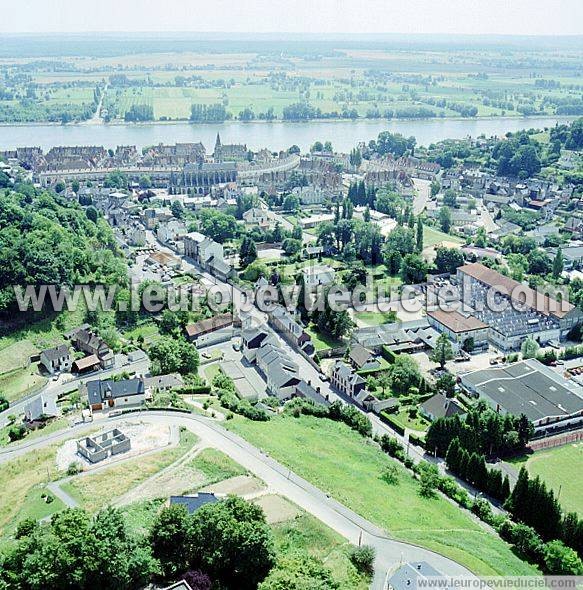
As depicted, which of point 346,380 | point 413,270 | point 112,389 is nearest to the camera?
point 112,389

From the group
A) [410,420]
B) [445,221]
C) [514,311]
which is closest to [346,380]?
[410,420]

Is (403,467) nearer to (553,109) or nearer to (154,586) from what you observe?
(154,586)

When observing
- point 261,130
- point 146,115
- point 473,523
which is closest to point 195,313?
point 473,523

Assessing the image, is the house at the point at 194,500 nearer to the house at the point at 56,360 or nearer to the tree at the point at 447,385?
the tree at the point at 447,385

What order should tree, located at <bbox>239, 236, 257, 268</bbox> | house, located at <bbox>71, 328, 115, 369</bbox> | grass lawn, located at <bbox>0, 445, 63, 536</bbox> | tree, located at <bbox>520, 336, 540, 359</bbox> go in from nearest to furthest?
grass lawn, located at <bbox>0, 445, 63, 536</bbox>, house, located at <bbox>71, 328, 115, 369</bbox>, tree, located at <bbox>520, 336, 540, 359</bbox>, tree, located at <bbox>239, 236, 257, 268</bbox>

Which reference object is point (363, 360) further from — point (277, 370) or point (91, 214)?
point (91, 214)

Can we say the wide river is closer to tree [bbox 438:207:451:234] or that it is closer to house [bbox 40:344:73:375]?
tree [bbox 438:207:451:234]

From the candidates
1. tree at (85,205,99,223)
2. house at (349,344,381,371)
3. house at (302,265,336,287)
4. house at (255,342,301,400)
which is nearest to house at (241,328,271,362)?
house at (255,342,301,400)
